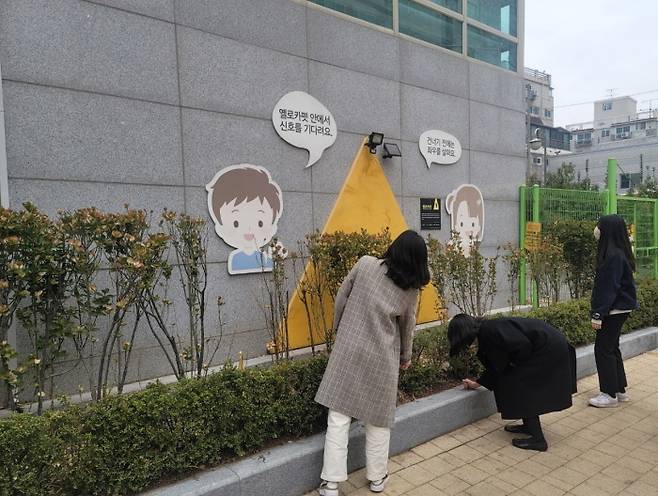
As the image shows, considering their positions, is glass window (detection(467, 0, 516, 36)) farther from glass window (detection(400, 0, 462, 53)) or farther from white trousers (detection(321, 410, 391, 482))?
white trousers (detection(321, 410, 391, 482))

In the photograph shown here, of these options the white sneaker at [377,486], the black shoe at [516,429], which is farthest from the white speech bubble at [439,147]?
the white sneaker at [377,486]

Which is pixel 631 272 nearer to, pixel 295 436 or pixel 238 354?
pixel 295 436

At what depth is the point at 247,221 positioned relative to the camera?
5066 millimetres

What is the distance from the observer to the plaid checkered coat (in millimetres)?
2938

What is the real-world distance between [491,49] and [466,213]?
9.28 feet

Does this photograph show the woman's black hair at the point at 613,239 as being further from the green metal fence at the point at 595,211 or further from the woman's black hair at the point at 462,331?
the green metal fence at the point at 595,211

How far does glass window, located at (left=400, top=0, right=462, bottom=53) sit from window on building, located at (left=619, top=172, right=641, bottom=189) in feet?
119

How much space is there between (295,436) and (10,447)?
65.0 inches

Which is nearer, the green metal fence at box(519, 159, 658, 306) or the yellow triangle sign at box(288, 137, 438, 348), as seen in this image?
the yellow triangle sign at box(288, 137, 438, 348)

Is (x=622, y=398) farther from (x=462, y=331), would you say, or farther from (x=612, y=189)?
(x=612, y=189)

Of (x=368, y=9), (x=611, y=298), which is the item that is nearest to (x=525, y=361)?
(x=611, y=298)

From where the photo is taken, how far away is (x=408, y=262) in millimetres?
2916

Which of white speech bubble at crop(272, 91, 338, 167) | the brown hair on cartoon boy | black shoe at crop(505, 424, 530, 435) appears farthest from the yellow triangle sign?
black shoe at crop(505, 424, 530, 435)

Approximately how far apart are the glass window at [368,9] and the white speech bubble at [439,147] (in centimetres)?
157
